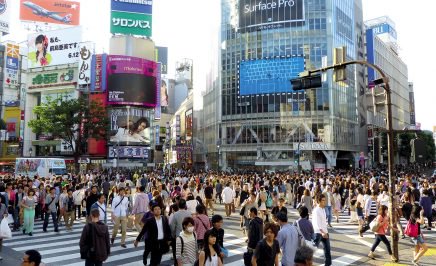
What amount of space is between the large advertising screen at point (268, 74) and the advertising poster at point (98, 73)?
24.0 metres

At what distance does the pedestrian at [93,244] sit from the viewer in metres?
6.89

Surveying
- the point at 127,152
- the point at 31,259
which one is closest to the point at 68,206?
the point at 31,259

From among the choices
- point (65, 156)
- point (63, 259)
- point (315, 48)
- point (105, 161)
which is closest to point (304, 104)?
point (315, 48)

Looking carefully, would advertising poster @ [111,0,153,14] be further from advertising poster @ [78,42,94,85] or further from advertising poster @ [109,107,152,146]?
advertising poster @ [109,107,152,146]

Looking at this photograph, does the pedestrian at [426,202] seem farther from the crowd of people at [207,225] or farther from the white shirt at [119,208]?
the white shirt at [119,208]

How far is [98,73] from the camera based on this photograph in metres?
69.3

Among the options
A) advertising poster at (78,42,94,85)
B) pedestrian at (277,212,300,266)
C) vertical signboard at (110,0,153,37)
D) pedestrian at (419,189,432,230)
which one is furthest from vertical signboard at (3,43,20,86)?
pedestrian at (277,212,300,266)

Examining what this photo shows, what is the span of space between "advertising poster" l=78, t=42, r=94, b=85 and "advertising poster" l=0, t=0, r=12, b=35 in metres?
25.3

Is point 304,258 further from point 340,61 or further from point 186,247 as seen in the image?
point 340,61

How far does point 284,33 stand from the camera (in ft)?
205

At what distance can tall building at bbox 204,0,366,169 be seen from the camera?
195ft

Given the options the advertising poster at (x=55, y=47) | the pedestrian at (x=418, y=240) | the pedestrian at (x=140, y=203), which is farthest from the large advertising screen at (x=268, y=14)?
the pedestrian at (x=418, y=240)

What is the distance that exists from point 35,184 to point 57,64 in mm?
60604

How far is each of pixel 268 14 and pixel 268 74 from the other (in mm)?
10038
